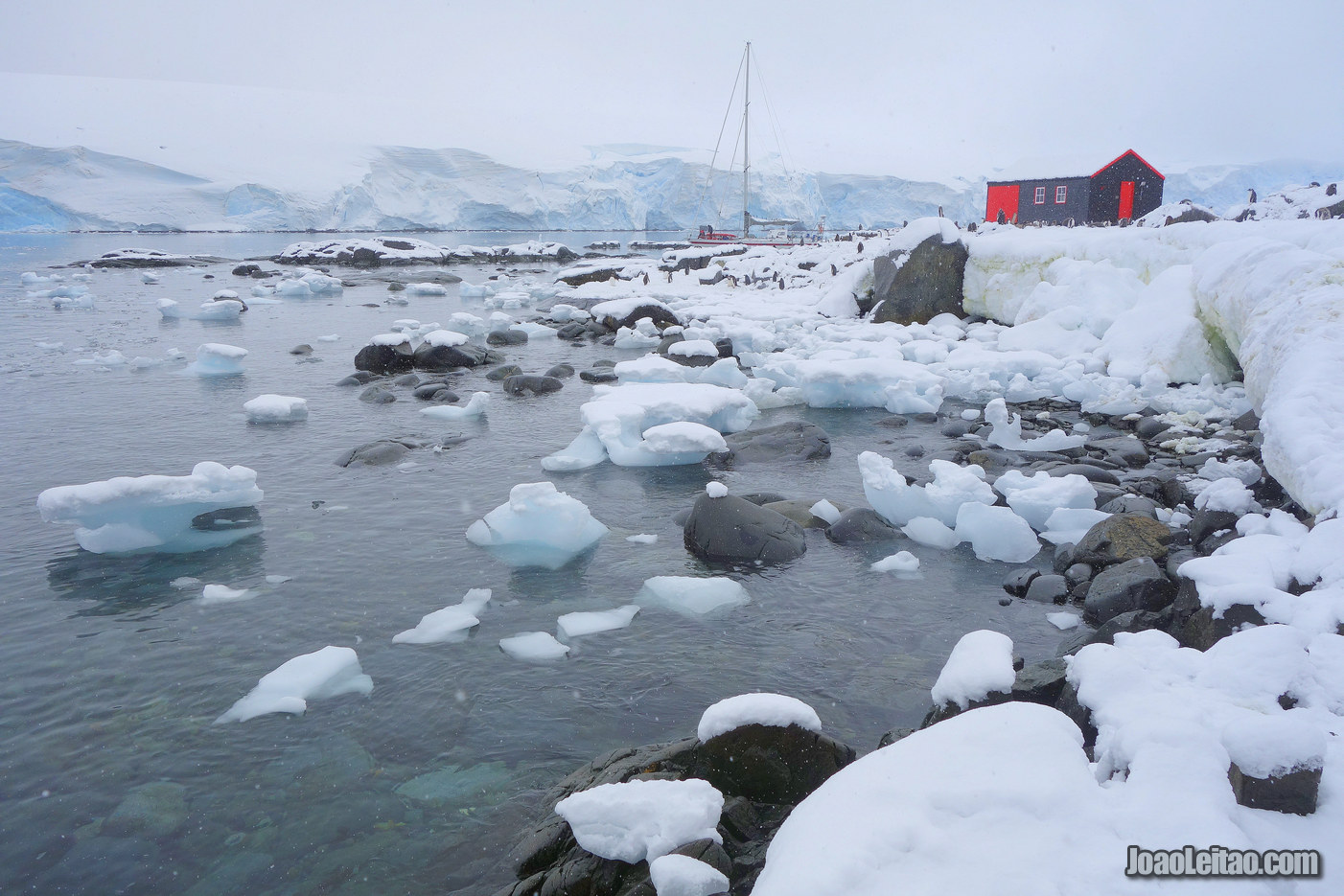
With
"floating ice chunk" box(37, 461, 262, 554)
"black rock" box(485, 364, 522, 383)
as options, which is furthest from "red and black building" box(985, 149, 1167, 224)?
"floating ice chunk" box(37, 461, 262, 554)

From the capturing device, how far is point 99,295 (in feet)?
81.2

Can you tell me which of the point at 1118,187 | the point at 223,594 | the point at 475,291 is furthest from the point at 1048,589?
the point at 1118,187

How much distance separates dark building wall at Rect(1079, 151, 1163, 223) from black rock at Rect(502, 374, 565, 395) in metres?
21.3

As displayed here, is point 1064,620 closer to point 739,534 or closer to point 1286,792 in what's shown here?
point 739,534

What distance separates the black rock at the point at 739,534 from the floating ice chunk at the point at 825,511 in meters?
0.37

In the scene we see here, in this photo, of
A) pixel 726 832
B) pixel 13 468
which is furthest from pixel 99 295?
pixel 726 832

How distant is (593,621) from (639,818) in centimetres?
236

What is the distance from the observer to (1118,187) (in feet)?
84.4

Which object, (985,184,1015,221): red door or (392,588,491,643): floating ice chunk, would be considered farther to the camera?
(985,184,1015,221): red door

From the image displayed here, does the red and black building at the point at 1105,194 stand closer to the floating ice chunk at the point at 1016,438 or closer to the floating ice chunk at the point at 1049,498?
the floating ice chunk at the point at 1016,438

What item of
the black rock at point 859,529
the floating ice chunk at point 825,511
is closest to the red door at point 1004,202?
the floating ice chunk at point 825,511

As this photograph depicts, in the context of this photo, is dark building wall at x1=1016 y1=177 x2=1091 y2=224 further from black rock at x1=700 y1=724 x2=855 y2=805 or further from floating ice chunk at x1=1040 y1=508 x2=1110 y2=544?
black rock at x1=700 y1=724 x2=855 y2=805

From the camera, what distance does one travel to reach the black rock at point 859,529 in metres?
6.48

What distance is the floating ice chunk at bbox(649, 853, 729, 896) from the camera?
2604 mm
